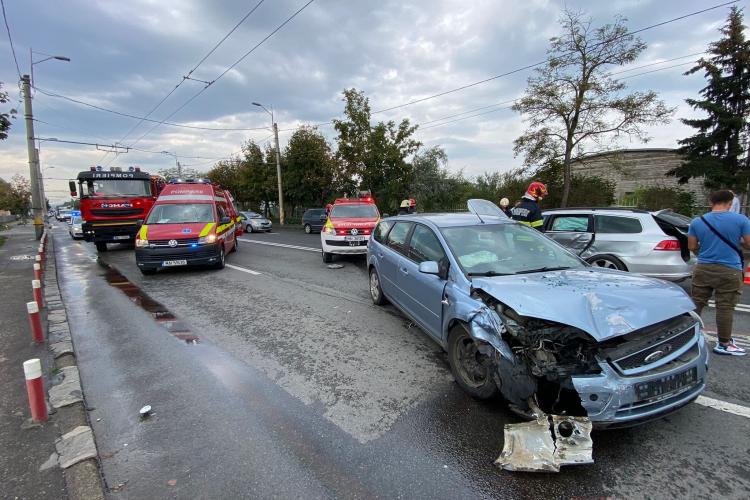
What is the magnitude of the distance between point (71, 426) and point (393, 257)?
12.5ft

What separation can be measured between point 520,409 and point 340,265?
26.1ft

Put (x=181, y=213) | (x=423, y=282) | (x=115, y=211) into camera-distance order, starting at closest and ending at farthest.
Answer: (x=423, y=282) → (x=181, y=213) → (x=115, y=211)

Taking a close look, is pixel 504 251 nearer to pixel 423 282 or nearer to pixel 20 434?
pixel 423 282

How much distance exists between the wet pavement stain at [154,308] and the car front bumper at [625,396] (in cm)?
445

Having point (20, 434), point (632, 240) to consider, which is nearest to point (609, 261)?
point (632, 240)

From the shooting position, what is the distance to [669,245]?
5.86 meters

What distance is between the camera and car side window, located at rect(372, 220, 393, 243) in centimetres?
599

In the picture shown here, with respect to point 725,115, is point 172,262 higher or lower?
lower

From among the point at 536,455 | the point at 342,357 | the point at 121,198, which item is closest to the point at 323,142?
the point at 121,198

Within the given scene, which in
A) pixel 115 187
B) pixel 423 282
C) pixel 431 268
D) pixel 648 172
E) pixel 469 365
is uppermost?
pixel 648 172

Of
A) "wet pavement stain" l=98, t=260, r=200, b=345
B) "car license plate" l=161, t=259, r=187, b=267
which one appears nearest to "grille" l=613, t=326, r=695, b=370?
"wet pavement stain" l=98, t=260, r=200, b=345

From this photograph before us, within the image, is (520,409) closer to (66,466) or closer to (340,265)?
(66,466)

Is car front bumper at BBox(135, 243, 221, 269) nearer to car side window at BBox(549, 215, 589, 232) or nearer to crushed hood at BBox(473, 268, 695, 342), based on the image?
crushed hood at BBox(473, 268, 695, 342)

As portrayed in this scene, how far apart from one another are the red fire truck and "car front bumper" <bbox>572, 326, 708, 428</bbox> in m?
15.4
